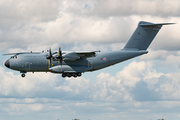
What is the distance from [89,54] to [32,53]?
1078 cm

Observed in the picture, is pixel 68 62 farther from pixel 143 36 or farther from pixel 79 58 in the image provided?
pixel 143 36

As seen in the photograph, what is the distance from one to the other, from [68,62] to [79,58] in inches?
89.1

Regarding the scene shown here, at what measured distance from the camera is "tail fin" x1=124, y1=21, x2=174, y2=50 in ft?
157

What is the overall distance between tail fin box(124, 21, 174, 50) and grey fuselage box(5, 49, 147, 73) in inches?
48.5

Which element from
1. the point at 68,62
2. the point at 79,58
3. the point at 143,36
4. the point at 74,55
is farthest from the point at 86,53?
the point at 143,36

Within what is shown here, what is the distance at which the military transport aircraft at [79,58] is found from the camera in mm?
45156

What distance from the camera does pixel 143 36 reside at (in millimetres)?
48156

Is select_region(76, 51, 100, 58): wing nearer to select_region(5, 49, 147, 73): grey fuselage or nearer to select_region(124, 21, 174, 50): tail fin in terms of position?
select_region(5, 49, 147, 73): grey fuselage

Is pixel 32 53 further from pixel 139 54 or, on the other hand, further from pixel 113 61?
pixel 139 54

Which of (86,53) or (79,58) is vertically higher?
(86,53)

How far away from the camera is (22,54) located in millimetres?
46719

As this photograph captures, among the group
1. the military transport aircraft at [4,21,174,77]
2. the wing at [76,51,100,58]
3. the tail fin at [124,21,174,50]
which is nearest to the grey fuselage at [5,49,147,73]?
the military transport aircraft at [4,21,174,77]

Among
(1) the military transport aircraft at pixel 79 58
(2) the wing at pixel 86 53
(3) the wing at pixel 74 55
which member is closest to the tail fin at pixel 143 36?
(1) the military transport aircraft at pixel 79 58

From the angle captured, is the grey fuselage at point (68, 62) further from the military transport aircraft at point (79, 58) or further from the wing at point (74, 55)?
the wing at point (74, 55)
